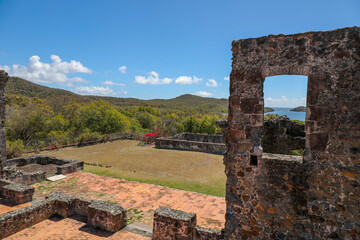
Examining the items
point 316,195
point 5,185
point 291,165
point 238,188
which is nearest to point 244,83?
point 291,165

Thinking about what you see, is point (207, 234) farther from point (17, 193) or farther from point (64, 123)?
point (64, 123)

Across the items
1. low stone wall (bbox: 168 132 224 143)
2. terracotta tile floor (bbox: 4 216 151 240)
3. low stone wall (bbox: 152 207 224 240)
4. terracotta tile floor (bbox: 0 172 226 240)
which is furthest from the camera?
low stone wall (bbox: 168 132 224 143)

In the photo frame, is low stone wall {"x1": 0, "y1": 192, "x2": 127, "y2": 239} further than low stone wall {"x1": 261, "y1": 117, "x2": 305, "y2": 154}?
No

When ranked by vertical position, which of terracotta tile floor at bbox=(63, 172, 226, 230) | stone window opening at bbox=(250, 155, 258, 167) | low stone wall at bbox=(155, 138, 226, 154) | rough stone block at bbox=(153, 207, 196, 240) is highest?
stone window opening at bbox=(250, 155, 258, 167)

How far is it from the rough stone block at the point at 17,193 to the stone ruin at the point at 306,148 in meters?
7.89

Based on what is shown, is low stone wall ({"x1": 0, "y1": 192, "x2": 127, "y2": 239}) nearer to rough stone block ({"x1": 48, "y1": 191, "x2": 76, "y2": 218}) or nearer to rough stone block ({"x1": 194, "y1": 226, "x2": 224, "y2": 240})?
rough stone block ({"x1": 48, "y1": 191, "x2": 76, "y2": 218})

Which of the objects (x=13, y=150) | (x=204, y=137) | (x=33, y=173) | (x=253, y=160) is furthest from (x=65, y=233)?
(x=204, y=137)

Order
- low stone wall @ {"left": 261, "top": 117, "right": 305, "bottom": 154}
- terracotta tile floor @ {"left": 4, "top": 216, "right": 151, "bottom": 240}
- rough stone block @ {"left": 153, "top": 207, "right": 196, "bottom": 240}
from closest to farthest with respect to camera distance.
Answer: rough stone block @ {"left": 153, "top": 207, "right": 196, "bottom": 240}
terracotta tile floor @ {"left": 4, "top": 216, "right": 151, "bottom": 240}
low stone wall @ {"left": 261, "top": 117, "right": 305, "bottom": 154}

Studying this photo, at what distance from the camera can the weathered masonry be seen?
347 cm

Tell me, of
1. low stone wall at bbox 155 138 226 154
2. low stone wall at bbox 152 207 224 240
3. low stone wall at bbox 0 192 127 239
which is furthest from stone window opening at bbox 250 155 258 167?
low stone wall at bbox 155 138 226 154

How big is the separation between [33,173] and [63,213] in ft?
14.7

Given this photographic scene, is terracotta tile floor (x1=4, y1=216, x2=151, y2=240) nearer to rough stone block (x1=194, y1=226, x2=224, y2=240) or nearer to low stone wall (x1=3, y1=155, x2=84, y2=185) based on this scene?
rough stone block (x1=194, y1=226, x2=224, y2=240)

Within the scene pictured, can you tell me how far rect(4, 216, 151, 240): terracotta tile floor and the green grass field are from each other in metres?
4.08

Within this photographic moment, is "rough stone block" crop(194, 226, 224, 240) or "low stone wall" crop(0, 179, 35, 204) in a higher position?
"rough stone block" crop(194, 226, 224, 240)
